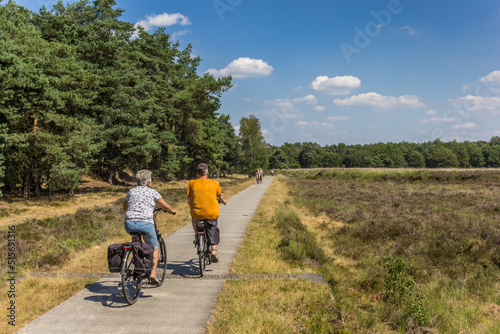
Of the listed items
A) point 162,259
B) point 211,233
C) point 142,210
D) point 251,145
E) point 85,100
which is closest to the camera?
point 142,210

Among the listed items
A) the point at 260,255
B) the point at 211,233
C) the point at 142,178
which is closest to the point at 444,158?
the point at 260,255

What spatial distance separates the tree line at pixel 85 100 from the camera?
64.5 feet

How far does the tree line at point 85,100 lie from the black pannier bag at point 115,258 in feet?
56.2

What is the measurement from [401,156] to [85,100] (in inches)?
5785

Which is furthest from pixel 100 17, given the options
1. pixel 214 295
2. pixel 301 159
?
pixel 301 159

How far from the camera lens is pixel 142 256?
4.71 m

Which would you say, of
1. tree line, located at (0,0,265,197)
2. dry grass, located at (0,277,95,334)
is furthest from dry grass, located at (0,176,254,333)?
tree line, located at (0,0,265,197)

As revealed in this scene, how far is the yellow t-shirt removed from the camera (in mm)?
5980

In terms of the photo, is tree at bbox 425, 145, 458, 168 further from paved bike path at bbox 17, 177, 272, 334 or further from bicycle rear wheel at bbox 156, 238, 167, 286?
bicycle rear wheel at bbox 156, 238, 167, 286

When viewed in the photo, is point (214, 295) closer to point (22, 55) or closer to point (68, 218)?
point (68, 218)

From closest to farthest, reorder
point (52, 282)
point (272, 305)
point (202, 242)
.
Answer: point (272, 305), point (52, 282), point (202, 242)

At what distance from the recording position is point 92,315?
4242 millimetres

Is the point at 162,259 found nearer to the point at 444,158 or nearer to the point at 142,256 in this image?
the point at 142,256

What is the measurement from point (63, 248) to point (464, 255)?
1091 centimetres
